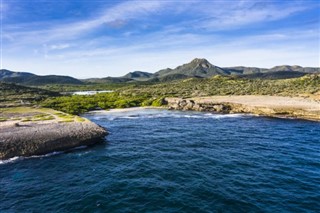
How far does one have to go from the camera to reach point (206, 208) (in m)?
28.4

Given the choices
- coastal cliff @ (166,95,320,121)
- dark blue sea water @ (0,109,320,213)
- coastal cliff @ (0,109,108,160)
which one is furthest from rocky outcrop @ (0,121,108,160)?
coastal cliff @ (166,95,320,121)

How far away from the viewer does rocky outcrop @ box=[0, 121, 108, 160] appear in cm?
4591

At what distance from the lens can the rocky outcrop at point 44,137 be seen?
151 ft

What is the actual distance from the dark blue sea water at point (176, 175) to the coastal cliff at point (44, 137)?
216 centimetres

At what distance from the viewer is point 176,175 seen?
37.3 meters

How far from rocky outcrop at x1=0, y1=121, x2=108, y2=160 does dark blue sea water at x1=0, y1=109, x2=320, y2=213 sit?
2158 mm

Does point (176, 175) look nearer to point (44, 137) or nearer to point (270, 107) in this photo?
point (44, 137)

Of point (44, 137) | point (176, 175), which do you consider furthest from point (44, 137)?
point (176, 175)

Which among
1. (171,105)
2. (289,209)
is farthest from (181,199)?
(171,105)

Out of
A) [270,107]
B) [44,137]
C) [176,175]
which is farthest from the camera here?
[270,107]

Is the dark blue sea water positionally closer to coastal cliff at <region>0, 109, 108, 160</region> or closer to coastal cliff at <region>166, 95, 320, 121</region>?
coastal cliff at <region>0, 109, 108, 160</region>

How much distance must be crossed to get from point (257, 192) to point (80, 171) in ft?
79.0

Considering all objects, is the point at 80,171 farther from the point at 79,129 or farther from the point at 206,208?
the point at 206,208

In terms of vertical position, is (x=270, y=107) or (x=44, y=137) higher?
(x=270, y=107)
